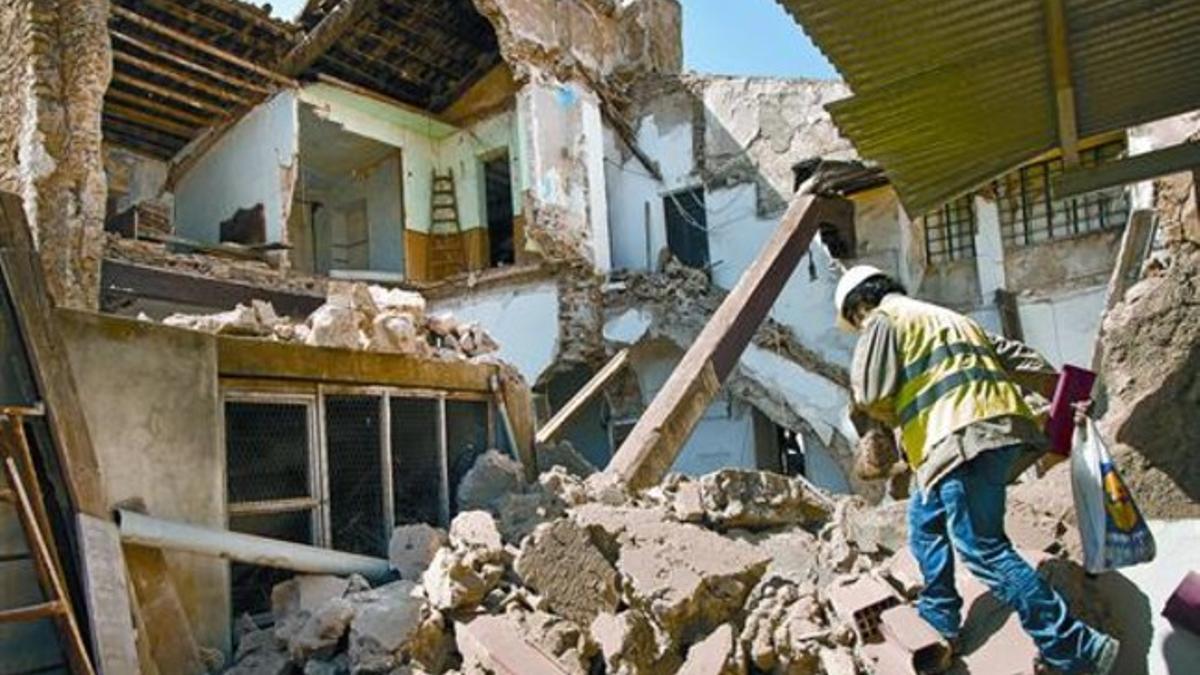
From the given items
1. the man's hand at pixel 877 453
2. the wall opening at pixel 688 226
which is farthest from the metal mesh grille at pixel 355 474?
the wall opening at pixel 688 226

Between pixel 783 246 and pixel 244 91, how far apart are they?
30.5 ft

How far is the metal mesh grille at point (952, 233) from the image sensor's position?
41.4 feet

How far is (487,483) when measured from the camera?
5.91m

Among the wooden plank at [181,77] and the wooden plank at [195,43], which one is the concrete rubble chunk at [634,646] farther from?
the wooden plank at [181,77]

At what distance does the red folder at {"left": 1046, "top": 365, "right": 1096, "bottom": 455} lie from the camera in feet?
11.0

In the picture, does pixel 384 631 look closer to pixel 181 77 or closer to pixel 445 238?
pixel 181 77

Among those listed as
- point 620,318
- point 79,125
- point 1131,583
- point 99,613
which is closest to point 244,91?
point 79,125

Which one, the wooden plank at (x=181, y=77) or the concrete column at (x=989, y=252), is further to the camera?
the concrete column at (x=989, y=252)

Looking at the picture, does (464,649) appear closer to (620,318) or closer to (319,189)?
(620,318)

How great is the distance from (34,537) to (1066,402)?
14.0 ft

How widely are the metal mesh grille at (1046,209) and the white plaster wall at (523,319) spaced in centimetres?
678

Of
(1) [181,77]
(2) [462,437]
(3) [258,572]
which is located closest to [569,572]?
(3) [258,572]

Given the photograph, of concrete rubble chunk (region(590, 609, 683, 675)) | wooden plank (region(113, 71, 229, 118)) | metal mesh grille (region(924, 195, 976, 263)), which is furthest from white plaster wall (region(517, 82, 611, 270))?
concrete rubble chunk (region(590, 609, 683, 675))

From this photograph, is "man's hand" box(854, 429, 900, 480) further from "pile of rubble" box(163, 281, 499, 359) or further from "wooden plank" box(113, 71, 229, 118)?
"wooden plank" box(113, 71, 229, 118)
